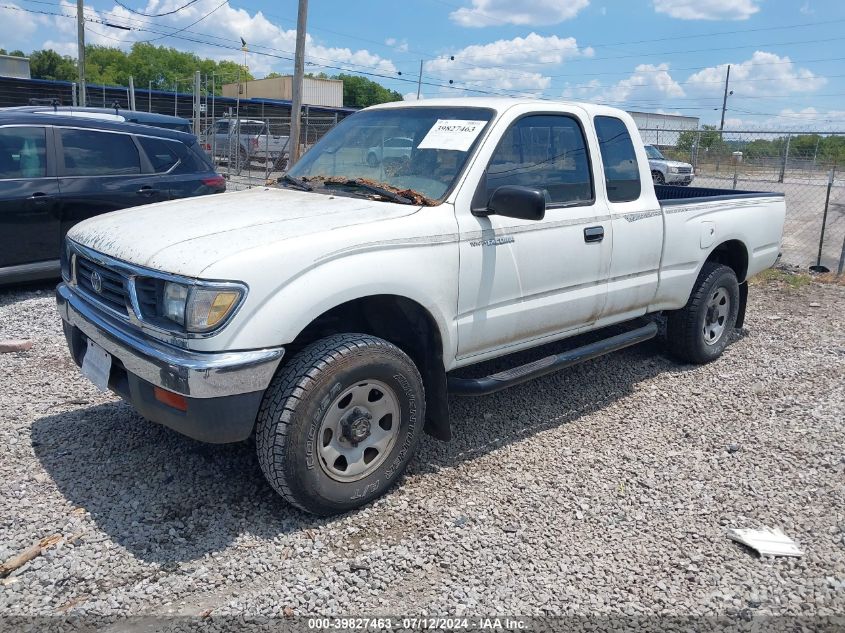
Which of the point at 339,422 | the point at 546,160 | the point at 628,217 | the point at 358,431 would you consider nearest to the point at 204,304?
the point at 339,422

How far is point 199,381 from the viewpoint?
292cm

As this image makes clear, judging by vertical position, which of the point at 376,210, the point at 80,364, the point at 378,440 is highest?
the point at 376,210

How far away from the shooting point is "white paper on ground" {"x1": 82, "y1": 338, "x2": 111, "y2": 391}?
3.42m

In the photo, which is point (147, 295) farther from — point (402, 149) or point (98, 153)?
point (98, 153)

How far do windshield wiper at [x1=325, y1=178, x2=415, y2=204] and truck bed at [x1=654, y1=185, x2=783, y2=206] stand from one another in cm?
220

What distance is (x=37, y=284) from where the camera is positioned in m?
7.57

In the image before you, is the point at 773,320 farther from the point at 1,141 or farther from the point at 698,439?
the point at 1,141

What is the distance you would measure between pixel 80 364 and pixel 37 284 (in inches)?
176

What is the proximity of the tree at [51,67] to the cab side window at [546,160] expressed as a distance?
93.5 meters

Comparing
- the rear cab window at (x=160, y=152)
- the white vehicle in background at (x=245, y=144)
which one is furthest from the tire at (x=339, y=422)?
the white vehicle in background at (x=245, y=144)

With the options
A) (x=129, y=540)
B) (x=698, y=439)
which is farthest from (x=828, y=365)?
(x=129, y=540)

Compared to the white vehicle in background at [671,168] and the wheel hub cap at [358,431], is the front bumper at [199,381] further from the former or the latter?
the white vehicle in background at [671,168]

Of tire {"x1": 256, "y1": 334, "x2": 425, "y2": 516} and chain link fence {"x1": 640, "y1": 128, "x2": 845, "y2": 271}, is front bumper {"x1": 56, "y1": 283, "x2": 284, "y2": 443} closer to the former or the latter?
tire {"x1": 256, "y1": 334, "x2": 425, "y2": 516}

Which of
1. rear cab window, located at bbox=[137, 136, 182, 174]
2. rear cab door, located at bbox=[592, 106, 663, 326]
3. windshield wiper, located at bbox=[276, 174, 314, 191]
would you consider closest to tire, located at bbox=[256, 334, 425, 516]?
windshield wiper, located at bbox=[276, 174, 314, 191]
